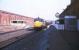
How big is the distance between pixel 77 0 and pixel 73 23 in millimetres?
4856

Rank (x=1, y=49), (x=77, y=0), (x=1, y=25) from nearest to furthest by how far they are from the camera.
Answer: (x=1, y=49) → (x=1, y=25) → (x=77, y=0)

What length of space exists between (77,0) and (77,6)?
540 mm

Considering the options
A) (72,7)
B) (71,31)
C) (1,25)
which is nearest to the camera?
(1,25)

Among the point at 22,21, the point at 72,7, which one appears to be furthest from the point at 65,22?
the point at 72,7

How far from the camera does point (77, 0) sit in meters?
15.9

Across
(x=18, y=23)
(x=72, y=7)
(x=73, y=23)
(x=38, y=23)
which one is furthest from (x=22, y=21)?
(x=72, y=7)

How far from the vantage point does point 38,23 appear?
1592cm

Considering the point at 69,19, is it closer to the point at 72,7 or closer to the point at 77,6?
the point at 77,6

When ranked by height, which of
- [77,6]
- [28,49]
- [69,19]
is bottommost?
[28,49]

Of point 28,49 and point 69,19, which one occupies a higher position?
point 69,19

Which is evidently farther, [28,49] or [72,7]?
[72,7]

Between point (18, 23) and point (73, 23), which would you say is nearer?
point (73, 23)

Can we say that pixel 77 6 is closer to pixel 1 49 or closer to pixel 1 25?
pixel 1 25

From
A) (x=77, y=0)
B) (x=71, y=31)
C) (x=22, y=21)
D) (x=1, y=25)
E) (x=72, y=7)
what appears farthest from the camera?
(x=72, y=7)
